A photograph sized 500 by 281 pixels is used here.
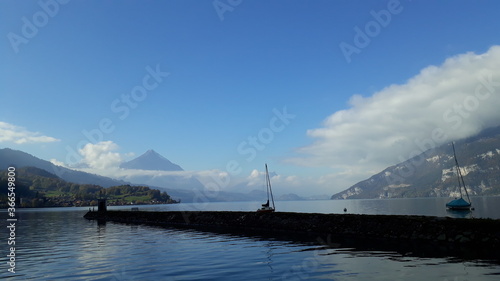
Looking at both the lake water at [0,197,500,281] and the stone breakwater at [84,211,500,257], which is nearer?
the lake water at [0,197,500,281]

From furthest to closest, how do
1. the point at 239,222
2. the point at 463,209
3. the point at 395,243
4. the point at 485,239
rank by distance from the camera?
the point at 463,209 < the point at 239,222 < the point at 395,243 < the point at 485,239

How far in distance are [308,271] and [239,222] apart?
3554 centimetres

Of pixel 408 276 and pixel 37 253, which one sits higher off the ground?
pixel 37 253

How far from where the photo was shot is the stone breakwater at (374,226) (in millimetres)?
26109

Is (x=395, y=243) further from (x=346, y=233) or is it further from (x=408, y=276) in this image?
Answer: (x=408, y=276)

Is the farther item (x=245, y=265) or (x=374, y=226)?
(x=374, y=226)

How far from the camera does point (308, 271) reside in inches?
683

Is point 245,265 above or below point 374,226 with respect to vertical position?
above

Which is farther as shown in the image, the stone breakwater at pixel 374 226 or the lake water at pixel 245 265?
the stone breakwater at pixel 374 226

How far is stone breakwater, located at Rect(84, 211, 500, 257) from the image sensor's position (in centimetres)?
2611

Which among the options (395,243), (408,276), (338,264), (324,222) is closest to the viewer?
(408,276)

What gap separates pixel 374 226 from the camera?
114 ft

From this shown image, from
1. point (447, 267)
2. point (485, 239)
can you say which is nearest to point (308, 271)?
point (447, 267)

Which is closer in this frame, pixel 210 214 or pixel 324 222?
pixel 324 222
